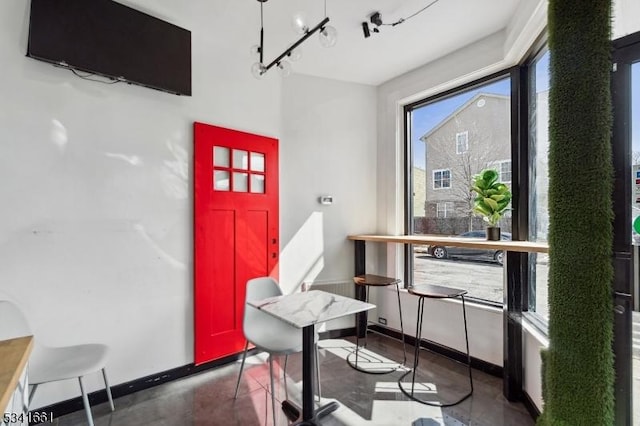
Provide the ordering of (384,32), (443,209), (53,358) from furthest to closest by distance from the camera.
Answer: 1. (443,209)
2. (384,32)
3. (53,358)

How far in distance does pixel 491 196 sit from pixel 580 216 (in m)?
1.31

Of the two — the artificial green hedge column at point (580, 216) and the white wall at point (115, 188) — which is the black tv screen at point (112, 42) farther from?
the artificial green hedge column at point (580, 216)

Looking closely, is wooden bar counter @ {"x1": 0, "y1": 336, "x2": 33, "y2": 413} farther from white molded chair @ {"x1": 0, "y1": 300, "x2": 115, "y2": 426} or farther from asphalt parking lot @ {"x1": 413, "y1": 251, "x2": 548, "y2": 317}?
asphalt parking lot @ {"x1": 413, "y1": 251, "x2": 548, "y2": 317}

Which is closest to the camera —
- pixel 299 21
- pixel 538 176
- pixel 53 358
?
pixel 299 21

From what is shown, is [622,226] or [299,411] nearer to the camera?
[622,226]

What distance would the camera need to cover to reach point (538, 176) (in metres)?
2.43

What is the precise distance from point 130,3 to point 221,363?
3.05 metres

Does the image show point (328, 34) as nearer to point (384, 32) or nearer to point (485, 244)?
point (384, 32)

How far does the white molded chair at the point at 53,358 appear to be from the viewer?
175cm

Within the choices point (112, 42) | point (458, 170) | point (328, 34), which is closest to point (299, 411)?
point (328, 34)

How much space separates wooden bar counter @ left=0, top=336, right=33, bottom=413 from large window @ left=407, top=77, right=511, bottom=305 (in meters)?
3.16

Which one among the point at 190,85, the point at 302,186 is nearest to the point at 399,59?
the point at 302,186

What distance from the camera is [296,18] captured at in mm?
1764

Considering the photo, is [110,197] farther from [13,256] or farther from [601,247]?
[601,247]
